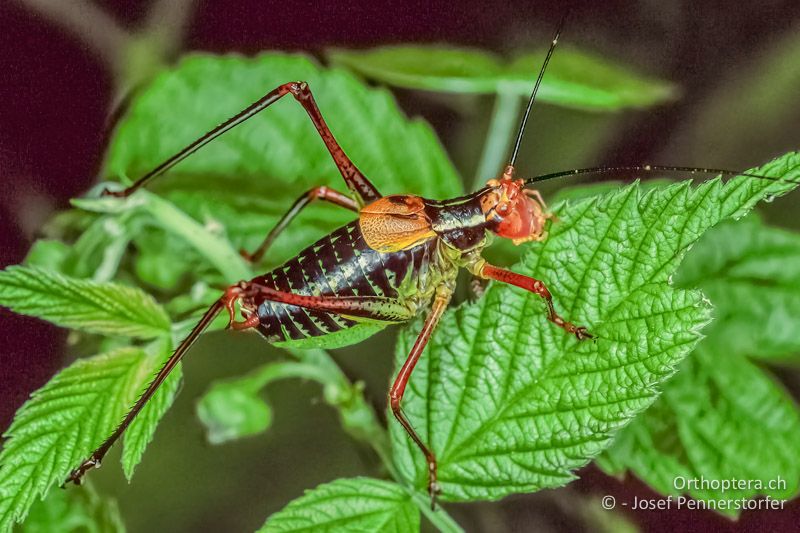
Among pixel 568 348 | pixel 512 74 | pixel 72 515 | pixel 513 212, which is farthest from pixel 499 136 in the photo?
pixel 72 515

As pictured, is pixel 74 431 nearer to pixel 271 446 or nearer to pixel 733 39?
pixel 271 446

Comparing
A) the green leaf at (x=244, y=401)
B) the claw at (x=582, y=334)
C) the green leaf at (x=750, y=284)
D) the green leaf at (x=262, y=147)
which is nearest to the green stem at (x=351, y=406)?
the green leaf at (x=244, y=401)

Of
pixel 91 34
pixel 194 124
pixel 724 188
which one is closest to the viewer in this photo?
pixel 724 188

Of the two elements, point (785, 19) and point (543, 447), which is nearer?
point (543, 447)

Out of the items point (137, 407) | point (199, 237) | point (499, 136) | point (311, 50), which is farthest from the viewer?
point (311, 50)

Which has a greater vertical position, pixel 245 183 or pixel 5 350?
pixel 245 183

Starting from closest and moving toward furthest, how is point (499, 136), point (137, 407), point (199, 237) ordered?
point (137, 407) → point (199, 237) → point (499, 136)

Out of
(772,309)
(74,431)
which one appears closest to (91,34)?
(74,431)

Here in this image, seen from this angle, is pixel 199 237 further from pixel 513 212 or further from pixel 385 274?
pixel 513 212
